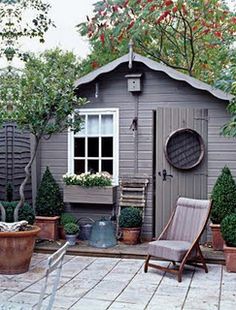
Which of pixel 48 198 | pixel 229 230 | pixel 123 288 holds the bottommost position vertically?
pixel 123 288

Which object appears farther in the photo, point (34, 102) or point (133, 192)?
point (133, 192)

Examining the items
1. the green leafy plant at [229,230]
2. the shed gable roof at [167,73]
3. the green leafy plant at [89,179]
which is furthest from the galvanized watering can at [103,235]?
the shed gable roof at [167,73]

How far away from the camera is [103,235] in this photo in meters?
6.02

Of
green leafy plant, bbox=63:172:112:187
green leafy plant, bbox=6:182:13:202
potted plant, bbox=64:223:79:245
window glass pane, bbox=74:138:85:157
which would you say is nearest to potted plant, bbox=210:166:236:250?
green leafy plant, bbox=63:172:112:187

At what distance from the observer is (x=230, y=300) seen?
13.3ft

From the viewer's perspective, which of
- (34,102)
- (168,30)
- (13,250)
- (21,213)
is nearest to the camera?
(13,250)

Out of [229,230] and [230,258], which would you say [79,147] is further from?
[230,258]

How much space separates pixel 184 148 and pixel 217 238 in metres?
1.42

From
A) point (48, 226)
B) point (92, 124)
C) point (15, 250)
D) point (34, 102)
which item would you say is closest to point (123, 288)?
point (15, 250)

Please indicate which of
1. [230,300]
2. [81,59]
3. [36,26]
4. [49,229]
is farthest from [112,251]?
[81,59]

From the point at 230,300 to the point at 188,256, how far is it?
0.82m

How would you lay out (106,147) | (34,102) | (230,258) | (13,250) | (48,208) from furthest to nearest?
(106,147)
(48,208)
(34,102)
(230,258)
(13,250)

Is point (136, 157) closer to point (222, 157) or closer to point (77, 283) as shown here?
point (222, 157)

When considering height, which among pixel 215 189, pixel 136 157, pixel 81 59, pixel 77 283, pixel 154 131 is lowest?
pixel 77 283
